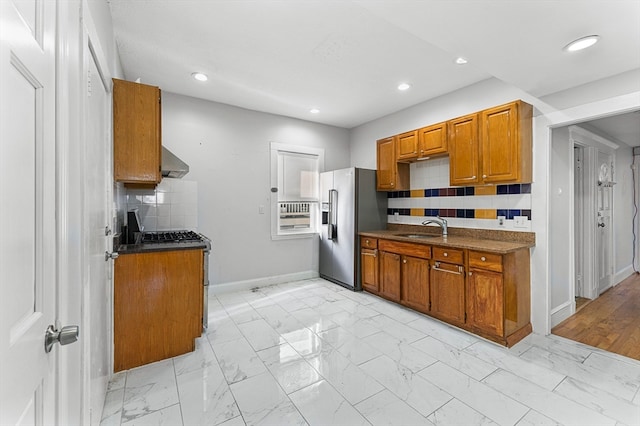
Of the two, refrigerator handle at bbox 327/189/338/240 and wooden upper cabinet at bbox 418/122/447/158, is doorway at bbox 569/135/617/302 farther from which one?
refrigerator handle at bbox 327/189/338/240

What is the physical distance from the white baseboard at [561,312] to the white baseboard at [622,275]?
2138 mm

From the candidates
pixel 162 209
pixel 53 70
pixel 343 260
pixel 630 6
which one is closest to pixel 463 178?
pixel 630 6

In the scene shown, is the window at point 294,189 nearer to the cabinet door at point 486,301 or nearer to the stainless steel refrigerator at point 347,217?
the stainless steel refrigerator at point 347,217

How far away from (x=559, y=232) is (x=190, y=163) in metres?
4.51

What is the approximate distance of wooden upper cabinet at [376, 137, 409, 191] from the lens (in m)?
4.11

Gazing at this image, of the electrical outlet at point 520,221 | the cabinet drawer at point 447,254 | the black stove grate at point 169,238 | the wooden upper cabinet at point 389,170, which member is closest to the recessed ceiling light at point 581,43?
the electrical outlet at point 520,221

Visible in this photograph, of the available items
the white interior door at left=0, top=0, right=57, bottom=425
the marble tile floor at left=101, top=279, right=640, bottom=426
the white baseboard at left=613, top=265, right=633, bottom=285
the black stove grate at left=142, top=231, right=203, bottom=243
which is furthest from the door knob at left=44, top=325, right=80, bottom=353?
the white baseboard at left=613, top=265, right=633, bottom=285

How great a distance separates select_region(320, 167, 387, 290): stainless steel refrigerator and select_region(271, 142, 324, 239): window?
0.85 feet

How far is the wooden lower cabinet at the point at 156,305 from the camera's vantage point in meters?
2.18

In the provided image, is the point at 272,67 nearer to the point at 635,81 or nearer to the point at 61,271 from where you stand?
the point at 61,271

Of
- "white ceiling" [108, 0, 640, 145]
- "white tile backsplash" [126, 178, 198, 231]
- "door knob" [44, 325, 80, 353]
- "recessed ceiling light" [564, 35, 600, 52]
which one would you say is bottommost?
"door knob" [44, 325, 80, 353]

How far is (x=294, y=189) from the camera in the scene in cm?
476

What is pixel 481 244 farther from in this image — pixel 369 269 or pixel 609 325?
pixel 609 325

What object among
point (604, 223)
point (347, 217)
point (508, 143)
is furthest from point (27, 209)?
point (604, 223)
